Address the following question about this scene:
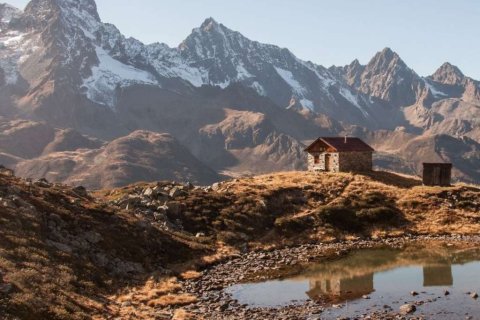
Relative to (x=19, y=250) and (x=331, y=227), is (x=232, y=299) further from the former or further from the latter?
(x=331, y=227)

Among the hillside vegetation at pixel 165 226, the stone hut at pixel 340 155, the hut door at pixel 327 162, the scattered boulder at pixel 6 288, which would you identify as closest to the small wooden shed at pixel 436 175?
the hillside vegetation at pixel 165 226

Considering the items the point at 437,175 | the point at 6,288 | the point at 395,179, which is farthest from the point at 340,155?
the point at 6,288

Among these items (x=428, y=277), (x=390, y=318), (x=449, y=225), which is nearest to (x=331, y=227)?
(x=449, y=225)

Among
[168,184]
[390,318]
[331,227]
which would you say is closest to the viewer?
[390,318]

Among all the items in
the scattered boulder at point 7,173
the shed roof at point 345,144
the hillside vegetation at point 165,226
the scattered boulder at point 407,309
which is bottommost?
the scattered boulder at point 407,309

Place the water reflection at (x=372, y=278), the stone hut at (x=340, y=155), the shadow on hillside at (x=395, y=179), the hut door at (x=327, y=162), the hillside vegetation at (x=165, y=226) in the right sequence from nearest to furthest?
the hillside vegetation at (x=165, y=226) → the water reflection at (x=372, y=278) → the shadow on hillside at (x=395, y=179) → the stone hut at (x=340, y=155) → the hut door at (x=327, y=162)

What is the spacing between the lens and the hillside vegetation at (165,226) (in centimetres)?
3784

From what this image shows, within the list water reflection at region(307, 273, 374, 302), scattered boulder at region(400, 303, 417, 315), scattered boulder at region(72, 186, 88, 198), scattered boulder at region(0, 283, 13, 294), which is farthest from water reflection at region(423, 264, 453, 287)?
scattered boulder at region(72, 186, 88, 198)

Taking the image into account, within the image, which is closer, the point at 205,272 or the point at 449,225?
the point at 205,272

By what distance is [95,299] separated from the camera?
3797cm

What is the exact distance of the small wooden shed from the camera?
78.8 meters

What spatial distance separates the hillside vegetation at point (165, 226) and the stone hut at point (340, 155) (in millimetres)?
4067

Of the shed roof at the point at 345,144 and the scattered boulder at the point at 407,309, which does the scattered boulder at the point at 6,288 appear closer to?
the scattered boulder at the point at 407,309

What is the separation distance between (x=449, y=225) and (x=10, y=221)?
50.8 meters
